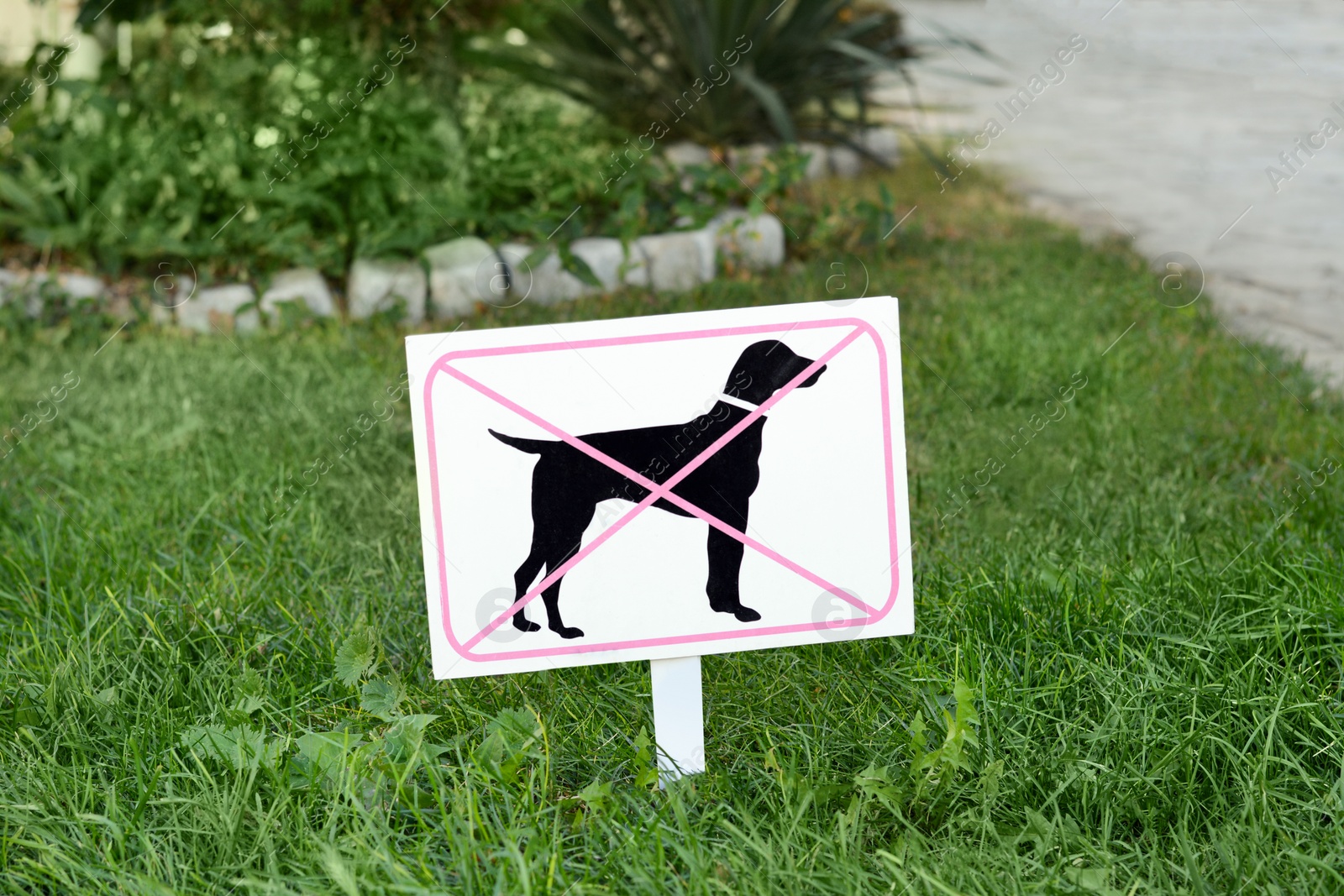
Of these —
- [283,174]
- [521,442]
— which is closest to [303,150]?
[283,174]

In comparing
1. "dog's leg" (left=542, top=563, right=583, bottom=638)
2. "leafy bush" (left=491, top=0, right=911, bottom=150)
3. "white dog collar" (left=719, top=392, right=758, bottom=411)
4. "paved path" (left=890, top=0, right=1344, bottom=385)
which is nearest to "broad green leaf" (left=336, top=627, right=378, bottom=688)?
"dog's leg" (left=542, top=563, right=583, bottom=638)

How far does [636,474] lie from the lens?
1611 millimetres

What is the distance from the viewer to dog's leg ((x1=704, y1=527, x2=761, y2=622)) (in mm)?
1637

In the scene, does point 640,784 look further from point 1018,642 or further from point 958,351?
point 958,351

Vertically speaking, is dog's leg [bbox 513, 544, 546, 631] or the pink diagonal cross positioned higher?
the pink diagonal cross

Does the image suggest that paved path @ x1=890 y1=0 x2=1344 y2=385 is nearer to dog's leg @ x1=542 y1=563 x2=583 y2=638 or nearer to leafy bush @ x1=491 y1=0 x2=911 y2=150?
leafy bush @ x1=491 y1=0 x2=911 y2=150

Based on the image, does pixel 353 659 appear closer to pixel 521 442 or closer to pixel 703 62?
pixel 521 442

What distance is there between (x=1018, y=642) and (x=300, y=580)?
140 centimetres

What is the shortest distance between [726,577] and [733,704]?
1.24 ft

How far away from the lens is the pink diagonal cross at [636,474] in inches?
63.0

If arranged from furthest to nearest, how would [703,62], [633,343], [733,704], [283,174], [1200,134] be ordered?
[1200,134] → [703,62] → [283,174] → [733,704] → [633,343]

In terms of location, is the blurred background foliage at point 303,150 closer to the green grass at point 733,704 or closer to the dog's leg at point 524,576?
the green grass at point 733,704

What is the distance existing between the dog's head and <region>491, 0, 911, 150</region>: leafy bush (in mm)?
4303

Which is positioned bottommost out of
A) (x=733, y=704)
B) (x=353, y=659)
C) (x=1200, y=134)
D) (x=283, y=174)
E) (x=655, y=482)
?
(x=733, y=704)
